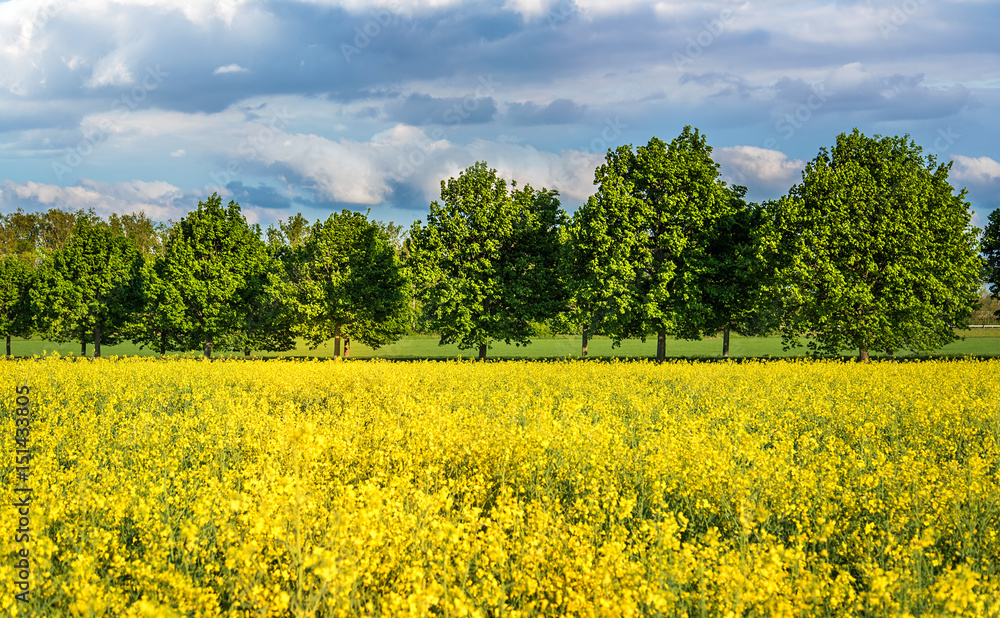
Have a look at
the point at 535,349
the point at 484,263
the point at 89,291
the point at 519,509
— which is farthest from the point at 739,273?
the point at 89,291

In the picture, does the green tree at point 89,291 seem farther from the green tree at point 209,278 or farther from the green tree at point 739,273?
the green tree at point 739,273

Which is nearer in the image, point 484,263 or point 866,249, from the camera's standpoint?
point 866,249

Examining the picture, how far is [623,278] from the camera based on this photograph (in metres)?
27.8

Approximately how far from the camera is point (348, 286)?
3612 centimetres

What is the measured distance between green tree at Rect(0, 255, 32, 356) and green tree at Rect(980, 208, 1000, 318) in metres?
72.5

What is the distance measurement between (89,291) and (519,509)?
44507mm

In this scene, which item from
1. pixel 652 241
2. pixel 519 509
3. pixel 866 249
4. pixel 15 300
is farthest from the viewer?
pixel 15 300

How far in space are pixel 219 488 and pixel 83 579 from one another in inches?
83.7

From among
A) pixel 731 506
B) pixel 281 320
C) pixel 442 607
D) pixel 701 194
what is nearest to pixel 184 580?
pixel 442 607

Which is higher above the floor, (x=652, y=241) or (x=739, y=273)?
(x=652, y=241)

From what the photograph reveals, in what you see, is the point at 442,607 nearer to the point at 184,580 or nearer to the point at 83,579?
the point at 184,580

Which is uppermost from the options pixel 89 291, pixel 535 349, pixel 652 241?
pixel 652 241

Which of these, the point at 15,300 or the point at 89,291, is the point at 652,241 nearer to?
the point at 89,291

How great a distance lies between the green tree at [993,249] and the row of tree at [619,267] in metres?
3.10
